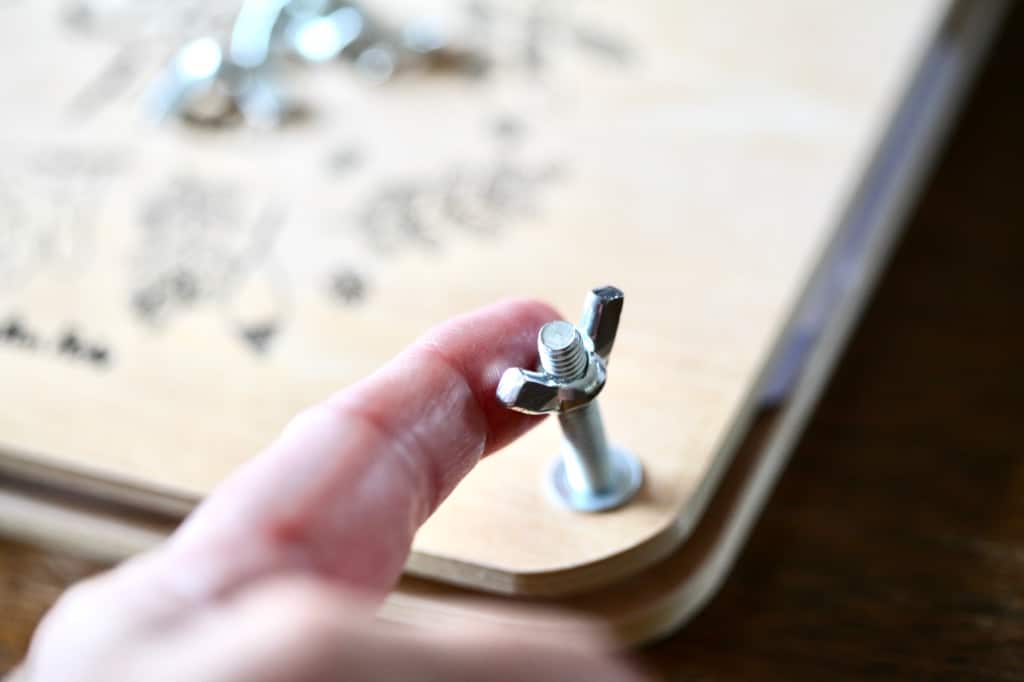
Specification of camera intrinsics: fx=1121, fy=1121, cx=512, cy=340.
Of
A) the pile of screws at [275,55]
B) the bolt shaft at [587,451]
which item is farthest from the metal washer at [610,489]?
the pile of screws at [275,55]

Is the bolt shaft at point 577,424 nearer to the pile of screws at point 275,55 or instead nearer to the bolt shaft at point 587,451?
the bolt shaft at point 587,451

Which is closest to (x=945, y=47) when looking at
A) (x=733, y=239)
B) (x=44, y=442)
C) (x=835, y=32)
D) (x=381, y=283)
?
(x=835, y=32)

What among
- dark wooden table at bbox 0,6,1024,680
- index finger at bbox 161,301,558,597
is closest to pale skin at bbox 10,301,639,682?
index finger at bbox 161,301,558,597

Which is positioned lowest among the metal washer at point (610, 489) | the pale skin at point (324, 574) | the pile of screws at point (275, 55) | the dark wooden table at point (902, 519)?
the dark wooden table at point (902, 519)

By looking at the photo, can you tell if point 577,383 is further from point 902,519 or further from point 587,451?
point 902,519

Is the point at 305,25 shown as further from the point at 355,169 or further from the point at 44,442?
the point at 44,442

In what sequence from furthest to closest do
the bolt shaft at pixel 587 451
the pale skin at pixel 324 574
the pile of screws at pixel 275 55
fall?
the pile of screws at pixel 275 55, the bolt shaft at pixel 587 451, the pale skin at pixel 324 574
